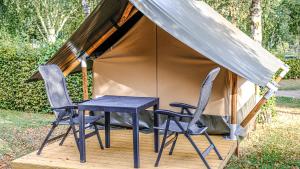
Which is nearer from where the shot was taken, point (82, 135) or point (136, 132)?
point (136, 132)

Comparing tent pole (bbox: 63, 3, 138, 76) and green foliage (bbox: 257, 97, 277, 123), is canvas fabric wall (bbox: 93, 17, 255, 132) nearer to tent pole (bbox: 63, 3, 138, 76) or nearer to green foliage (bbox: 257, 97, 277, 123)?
tent pole (bbox: 63, 3, 138, 76)

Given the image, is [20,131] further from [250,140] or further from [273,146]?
[273,146]

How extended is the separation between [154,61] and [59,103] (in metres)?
1.69

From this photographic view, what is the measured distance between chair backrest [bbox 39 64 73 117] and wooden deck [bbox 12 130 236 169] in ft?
1.80

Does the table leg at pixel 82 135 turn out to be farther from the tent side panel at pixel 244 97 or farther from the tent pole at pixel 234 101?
the tent side panel at pixel 244 97

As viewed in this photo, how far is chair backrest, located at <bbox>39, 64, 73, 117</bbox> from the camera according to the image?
4.63 meters

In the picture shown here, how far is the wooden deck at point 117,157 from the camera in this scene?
4.09 metres

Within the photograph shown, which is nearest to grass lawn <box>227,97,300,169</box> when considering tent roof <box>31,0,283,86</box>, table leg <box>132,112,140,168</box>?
tent roof <box>31,0,283,86</box>

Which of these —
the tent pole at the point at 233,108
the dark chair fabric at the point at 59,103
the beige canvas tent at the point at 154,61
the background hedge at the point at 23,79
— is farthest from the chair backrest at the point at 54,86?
the background hedge at the point at 23,79

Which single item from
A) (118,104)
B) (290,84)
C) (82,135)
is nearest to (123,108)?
(118,104)

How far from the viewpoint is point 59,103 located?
475cm

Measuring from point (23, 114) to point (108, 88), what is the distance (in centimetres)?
360

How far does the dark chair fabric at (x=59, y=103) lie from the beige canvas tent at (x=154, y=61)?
489mm

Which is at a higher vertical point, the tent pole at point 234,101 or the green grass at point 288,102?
the tent pole at point 234,101
